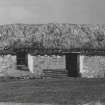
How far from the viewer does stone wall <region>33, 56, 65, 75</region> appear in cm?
1938

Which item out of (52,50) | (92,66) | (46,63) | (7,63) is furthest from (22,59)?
(92,66)

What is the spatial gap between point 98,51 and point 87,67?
1.35 metres

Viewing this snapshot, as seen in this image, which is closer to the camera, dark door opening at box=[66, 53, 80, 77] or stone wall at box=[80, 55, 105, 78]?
stone wall at box=[80, 55, 105, 78]

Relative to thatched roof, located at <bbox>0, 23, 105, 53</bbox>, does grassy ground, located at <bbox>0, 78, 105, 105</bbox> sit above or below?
below

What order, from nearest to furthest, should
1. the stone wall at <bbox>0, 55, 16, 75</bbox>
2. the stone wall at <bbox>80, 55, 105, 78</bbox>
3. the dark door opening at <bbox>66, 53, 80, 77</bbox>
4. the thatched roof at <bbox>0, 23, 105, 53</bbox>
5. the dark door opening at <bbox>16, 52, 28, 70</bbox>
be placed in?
the stone wall at <bbox>0, 55, 16, 75</bbox> < the stone wall at <bbox>80, 55, 105, 78</bbox> < the thatched roof at <bbox>0, 23, 105, 53</bbox> < the dark door opening at <bbox>16, 52, 28, 70</bbox> < the dark door opening at <bbox>66, 53, 80, 77</bbox>

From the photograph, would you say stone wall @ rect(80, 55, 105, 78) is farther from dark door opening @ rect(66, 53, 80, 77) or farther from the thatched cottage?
dark door opening @ rect(66, 53, 80, 77)

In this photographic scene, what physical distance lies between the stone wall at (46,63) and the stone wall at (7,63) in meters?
1.36

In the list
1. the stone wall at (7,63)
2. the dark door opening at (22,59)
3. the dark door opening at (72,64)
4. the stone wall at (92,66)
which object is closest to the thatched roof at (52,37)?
the stone wall at (7,63)

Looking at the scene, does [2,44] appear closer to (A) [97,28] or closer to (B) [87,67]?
(B) [87,67]

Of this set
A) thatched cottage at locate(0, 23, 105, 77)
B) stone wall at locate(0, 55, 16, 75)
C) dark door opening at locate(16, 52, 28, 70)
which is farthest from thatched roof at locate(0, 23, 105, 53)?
dark door opening at locate(16, 52, 28, 70)

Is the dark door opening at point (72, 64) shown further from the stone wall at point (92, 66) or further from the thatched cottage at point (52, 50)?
the stone wall at point (92, 66)

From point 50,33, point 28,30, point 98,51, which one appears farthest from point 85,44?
point 28,30

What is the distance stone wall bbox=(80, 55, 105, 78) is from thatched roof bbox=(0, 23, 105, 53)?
2.34 ft

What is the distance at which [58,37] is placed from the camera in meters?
21.4
